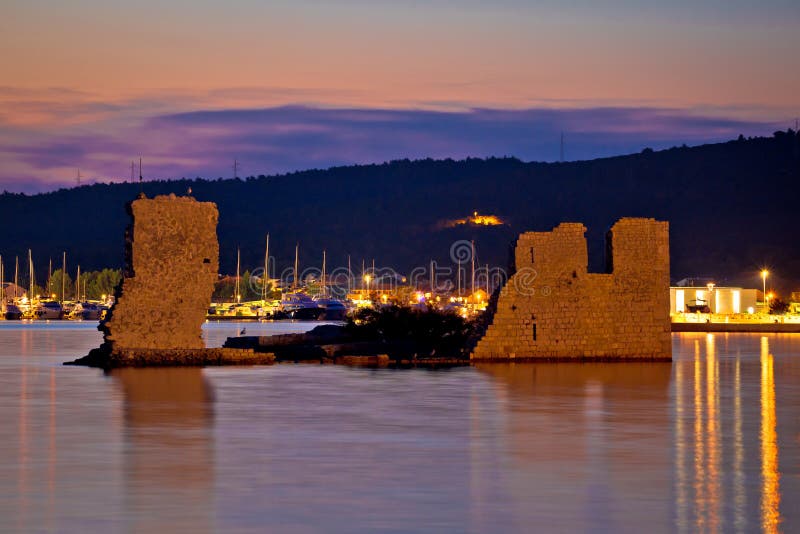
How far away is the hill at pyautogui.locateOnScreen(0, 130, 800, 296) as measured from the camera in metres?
89.6

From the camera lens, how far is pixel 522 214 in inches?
3875

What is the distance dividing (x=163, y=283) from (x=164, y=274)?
142 mm

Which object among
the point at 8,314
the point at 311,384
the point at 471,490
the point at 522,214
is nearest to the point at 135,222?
the point at 311,384

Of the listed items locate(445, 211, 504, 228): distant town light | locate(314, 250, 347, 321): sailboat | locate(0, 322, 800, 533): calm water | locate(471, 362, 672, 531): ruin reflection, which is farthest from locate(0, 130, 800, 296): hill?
locate(0, 322, 800, 533): calm water

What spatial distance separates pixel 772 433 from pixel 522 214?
8544cm

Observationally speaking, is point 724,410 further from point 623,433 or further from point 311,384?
point 311,384

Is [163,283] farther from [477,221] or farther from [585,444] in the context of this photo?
[477,221]

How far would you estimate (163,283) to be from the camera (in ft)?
73.4

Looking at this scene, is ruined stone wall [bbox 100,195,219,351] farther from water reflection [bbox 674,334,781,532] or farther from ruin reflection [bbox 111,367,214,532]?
water reflection [bbox 674,334,781,532]

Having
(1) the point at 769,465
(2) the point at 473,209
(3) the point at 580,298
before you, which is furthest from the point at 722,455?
(2) the point at 473,209

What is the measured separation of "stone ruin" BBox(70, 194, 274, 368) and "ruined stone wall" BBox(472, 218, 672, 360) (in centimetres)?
499

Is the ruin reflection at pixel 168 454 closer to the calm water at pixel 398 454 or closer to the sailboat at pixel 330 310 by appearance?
the calm water at pixel 398 454

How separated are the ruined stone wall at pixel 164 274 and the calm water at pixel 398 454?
1.53 meters

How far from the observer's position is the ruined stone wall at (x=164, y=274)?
72.9ft
